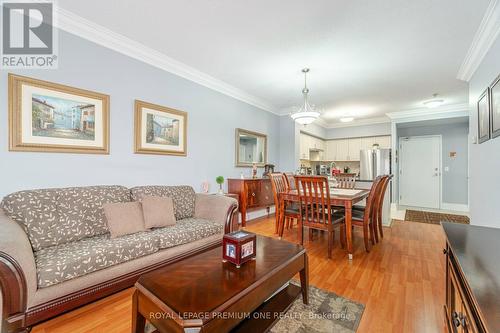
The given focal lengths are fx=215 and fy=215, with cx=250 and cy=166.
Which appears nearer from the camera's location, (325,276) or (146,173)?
(325,276)

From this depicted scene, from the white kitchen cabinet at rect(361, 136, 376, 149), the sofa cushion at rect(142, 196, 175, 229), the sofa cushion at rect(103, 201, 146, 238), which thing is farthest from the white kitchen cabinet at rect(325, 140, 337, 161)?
the sofa cushion at rect(103, 201, 146, 238)

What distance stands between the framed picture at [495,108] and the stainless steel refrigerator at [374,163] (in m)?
3.39

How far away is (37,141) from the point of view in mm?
2045

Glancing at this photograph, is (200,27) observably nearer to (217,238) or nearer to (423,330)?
(217,238)

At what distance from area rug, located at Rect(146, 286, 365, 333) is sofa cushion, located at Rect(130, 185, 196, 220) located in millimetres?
1345

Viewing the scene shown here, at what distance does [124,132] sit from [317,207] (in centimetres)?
257

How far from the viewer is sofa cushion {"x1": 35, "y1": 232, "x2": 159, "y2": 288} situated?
1450 mm

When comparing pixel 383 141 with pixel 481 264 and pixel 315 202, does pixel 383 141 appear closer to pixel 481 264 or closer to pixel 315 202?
pixel 315 202

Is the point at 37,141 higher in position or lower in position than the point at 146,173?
higher

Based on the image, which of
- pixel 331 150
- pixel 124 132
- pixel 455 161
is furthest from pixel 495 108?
pixel 331 150

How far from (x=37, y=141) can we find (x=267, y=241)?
92.6 inches

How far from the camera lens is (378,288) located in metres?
1.95

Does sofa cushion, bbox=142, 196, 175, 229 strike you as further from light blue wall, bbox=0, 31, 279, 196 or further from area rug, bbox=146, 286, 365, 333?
area rug, bbox=146, 286, 365, 333

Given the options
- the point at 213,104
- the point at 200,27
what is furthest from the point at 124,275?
the point at 213,104
